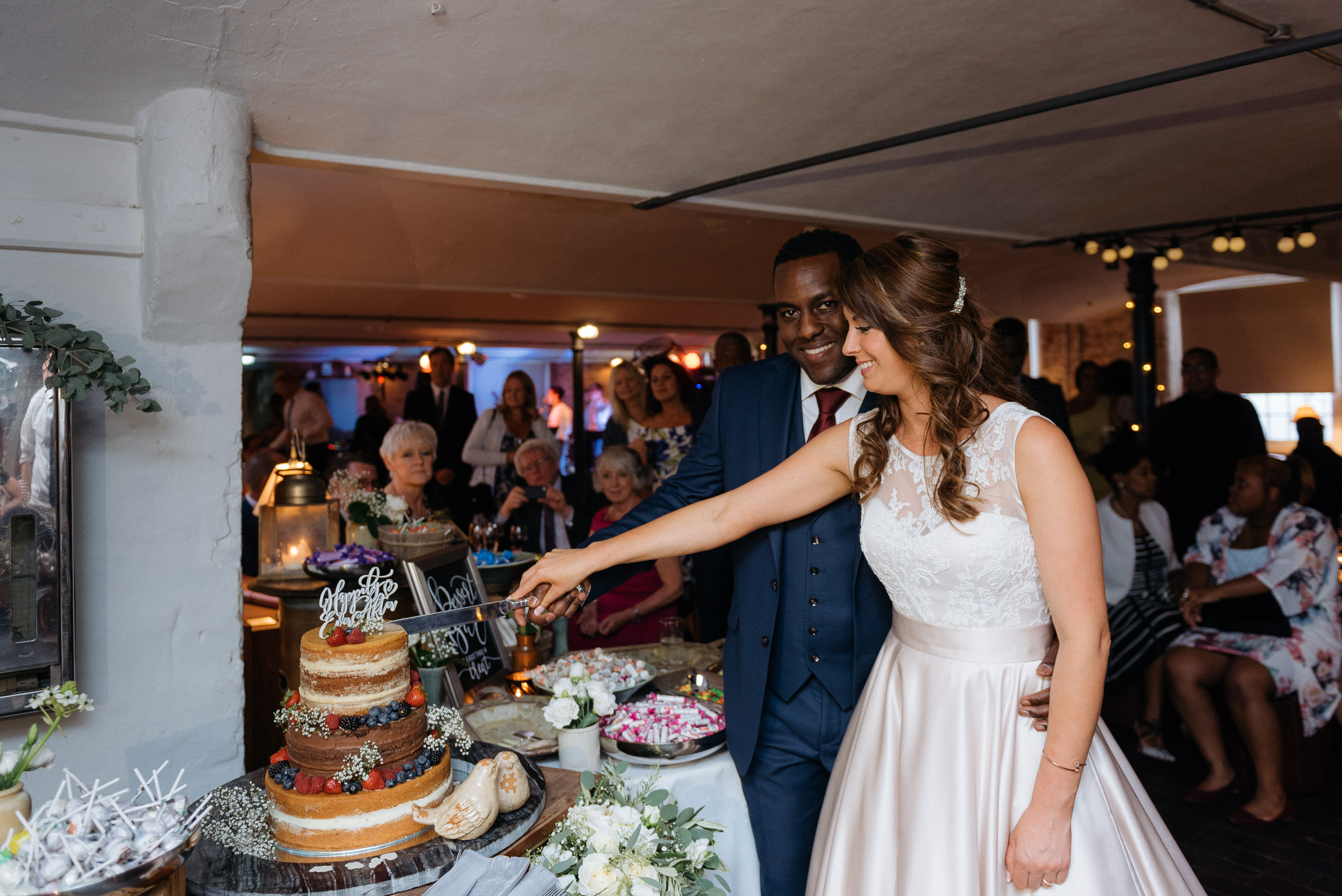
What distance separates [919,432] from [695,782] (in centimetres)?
105

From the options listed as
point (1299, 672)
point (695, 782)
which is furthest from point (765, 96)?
point (1299, 672)

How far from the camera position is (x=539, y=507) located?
5.16 meters

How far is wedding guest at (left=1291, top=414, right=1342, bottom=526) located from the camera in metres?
5.93

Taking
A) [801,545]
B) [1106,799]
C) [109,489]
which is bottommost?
[1106,799]

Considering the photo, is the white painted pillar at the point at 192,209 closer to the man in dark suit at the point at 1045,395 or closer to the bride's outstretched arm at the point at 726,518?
the bride's outstretched arm at the point at 726,518

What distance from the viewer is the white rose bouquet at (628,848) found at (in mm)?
1500

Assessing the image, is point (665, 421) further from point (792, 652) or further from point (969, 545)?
point (969, 545)

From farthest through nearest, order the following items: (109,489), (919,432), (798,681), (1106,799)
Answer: (109,489), (798,681), (919,432), (1106,799)

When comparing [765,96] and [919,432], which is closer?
[919,432]

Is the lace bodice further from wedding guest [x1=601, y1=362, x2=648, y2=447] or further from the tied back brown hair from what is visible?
wedding guest [x1=601, y1=362, x2=648, y2=447]

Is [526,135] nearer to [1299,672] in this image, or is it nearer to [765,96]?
[765,96]

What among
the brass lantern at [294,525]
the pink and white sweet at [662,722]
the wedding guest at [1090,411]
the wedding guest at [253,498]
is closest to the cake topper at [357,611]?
the pink and white sweet at [662,722]

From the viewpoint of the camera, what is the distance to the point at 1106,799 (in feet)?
5.56

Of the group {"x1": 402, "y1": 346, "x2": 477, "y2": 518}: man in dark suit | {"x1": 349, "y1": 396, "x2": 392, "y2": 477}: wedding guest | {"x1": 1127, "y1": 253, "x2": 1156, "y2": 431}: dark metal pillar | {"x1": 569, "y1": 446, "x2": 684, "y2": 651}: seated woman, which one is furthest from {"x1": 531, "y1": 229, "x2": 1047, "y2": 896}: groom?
{"x1": 349, "y1": 396, "x2": 392, "y2": 477}: wedding guest
